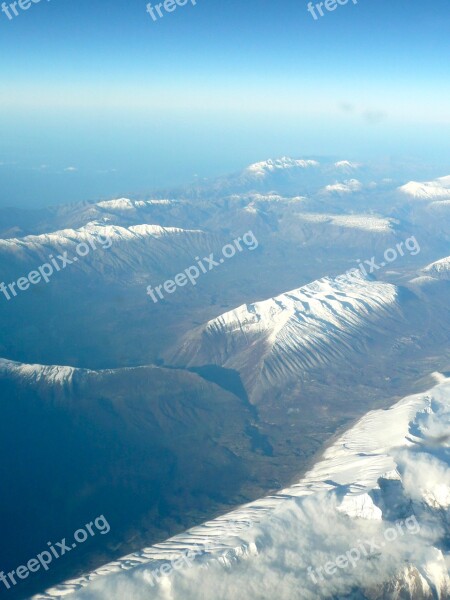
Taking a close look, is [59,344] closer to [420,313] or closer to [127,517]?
[127,517]

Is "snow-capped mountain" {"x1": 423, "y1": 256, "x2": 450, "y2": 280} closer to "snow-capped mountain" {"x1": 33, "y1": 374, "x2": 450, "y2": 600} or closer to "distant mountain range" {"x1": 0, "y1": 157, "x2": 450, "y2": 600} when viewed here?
"distant mountain range" {"x1": 0, "y1": 157, "x2": 450, "y2": 600}

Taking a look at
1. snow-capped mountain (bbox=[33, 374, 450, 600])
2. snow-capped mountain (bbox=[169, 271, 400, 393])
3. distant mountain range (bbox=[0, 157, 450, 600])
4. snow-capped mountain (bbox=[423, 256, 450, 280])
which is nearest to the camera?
snow-capped mountain (bbox=[33, 374, 450, 600])

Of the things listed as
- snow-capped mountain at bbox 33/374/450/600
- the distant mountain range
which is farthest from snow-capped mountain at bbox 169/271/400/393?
snow-capped mountain at bbox 33/374/450/600

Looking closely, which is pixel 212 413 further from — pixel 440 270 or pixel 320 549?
pixel 440 270

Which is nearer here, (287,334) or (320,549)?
(320,549)

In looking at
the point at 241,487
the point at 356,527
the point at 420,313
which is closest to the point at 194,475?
the point at 241,487

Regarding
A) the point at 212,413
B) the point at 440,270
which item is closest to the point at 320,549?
the point at 212,413

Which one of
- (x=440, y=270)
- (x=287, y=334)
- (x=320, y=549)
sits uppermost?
(x=320, y=549)
